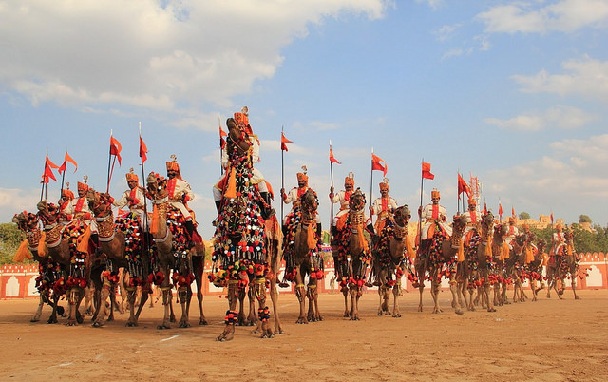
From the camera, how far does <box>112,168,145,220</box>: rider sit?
46.4 feet

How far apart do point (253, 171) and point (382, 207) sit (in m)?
7.02

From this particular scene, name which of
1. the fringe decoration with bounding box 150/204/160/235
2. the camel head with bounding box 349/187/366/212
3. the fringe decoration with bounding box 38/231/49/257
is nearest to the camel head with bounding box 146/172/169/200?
the fringe decoration with bounding box 150/204/160/235

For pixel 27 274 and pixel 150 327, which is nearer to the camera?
pixel 150 327

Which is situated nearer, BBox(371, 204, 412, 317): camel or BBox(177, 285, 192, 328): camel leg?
BBox(177, 285, 192, 328): camel leg

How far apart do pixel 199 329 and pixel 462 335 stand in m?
5.77

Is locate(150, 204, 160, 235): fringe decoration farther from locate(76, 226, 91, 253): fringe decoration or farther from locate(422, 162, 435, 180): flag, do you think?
locate(422, 162, 435, 180): flag

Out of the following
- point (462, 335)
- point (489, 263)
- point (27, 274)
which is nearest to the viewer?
point (462, 335)

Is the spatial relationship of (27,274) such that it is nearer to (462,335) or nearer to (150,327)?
(150,327)

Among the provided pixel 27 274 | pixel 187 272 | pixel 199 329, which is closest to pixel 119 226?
pixel 187 272

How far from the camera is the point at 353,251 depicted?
1470 centimetres

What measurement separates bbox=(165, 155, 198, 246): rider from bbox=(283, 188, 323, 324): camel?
7.62 ft

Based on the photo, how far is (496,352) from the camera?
8.47 m

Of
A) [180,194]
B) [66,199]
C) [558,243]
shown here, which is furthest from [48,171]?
[558,243]

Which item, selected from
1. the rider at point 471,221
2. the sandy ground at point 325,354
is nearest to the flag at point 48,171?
the sandy ground at point 325,354
